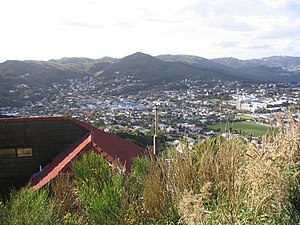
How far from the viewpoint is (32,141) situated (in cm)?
895

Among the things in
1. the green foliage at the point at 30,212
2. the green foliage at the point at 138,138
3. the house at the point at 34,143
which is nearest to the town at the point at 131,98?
the green foliage at the point at 138,138

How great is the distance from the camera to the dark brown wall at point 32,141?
347 inches

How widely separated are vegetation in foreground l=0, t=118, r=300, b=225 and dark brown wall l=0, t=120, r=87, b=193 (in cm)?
552

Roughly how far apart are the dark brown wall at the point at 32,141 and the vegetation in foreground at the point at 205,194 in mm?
5519

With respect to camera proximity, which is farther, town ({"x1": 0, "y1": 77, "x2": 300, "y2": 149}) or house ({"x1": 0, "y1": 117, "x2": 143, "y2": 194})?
town ({"x1": 0, "y1": 77, "x2": 300, "y2": 149})

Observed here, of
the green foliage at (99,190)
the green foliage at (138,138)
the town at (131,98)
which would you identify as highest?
the green foliage at (99,190)

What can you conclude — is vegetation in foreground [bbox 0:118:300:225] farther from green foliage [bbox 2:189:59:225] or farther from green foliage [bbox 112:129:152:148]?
green foliage [bbox 112:129:152:148]

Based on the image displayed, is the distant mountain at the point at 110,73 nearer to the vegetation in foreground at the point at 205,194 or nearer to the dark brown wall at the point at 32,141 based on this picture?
the dark brown wall at the point at 32,141

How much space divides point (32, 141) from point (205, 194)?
7043mm

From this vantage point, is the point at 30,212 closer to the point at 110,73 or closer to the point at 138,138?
the point at 138,138

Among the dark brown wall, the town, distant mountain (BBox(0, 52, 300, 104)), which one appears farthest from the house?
distant mountain (BBox(0, 52, 300, 104))

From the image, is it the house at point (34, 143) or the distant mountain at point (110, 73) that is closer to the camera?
the house at point (34, 143)

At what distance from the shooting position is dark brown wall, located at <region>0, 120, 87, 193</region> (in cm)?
880

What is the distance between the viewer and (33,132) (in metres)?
8.95
